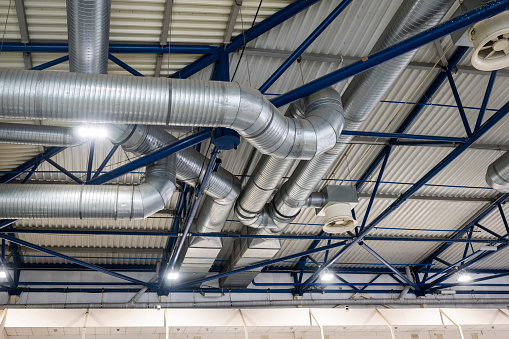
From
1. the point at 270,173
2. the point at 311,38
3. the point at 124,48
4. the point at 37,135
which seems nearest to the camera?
the point at 311,38

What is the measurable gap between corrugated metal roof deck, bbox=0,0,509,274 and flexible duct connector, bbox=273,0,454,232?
1.82 metres

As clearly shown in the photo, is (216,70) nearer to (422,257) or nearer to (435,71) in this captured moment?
(435,71)

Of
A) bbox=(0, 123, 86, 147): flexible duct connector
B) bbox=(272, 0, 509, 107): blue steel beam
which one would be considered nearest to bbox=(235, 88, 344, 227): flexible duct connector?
bbox=(272, 0, 509, 107): blue steel beam

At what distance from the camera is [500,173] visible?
44.6 feet

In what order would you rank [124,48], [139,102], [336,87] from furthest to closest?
[336,87] < [124,48] < [139,102]

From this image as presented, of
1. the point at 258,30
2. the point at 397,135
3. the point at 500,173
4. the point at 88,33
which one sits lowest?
the point at 500,173

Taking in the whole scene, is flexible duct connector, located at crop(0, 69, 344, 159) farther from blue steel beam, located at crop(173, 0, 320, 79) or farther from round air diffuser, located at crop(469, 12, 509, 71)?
round air diffuser, located at crop(469, 12, 509, 71)

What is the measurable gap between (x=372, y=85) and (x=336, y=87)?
3.02 meters

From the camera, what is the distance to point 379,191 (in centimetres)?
1780

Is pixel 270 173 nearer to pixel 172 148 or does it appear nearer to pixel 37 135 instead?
pixel 172 148

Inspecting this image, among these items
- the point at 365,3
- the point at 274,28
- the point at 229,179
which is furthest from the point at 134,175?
the point at 365,3

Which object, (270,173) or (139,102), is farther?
(270,173)

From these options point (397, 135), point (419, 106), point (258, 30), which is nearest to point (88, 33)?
point (258, 30)

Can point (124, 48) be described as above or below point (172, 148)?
above
